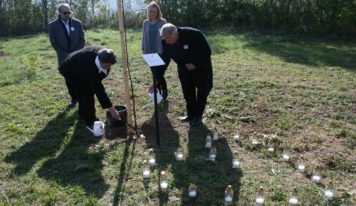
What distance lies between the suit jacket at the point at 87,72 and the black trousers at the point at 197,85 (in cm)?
132

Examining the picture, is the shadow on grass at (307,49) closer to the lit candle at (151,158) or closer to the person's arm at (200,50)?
the person's arm at (200,50)

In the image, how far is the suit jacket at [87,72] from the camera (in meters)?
5.50

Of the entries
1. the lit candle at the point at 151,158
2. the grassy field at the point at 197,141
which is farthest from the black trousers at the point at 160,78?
the lit candle at the point at 151,158

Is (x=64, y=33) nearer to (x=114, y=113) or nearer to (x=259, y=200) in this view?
(x=114, y=113)

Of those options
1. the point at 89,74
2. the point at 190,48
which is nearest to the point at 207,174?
the point at 190,48

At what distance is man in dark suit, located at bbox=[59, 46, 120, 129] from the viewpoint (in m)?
5.35

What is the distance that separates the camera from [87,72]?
5586 mm

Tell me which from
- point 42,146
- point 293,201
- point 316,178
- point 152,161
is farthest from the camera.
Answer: point 42,146

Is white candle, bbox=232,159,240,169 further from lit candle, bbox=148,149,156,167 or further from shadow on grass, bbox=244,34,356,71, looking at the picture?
shadow on grass, bbox=244,34,356,71

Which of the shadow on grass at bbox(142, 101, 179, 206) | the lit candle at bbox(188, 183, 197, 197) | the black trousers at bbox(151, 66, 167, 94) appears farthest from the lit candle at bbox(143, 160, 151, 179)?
the black trousers at bbox(151, 66, 167, 94)

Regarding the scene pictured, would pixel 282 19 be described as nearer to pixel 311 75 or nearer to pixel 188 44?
pixel 311 75

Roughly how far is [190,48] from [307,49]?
282 inches

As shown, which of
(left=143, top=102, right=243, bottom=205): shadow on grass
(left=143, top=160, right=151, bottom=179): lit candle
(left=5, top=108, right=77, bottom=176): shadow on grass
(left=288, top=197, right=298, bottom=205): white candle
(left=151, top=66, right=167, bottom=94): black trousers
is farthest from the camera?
(left=151, top=66, right=167, bottom=94): black trousers

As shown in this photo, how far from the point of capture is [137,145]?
580cm
